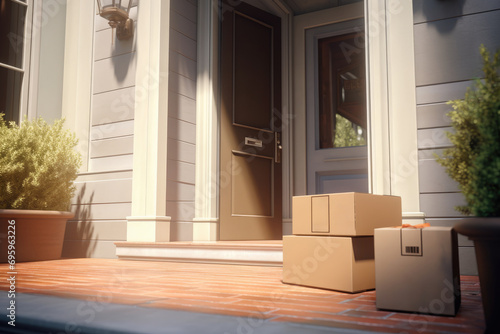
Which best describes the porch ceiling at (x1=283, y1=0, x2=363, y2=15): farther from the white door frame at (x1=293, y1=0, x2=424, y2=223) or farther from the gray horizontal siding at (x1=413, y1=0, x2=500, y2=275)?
the gray horizontal siding at (x1=413, y1=0, x2=500, y2=275)

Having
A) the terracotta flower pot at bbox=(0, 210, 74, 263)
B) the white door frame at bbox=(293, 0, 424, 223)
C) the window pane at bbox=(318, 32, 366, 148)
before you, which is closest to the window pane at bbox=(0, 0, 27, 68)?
the terracotta flower pot at bbox=(0, 210, 74, 263)

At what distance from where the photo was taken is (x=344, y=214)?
2.06 m

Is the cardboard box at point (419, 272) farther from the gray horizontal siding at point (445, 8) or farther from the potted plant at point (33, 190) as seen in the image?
the potted plant at point (33, 190)

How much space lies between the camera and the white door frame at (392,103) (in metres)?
2.83

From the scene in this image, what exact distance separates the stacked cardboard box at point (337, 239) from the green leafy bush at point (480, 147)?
75 cm

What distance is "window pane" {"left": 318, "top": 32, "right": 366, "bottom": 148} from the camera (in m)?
5.10

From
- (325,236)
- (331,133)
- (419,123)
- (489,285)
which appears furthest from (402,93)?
(331,133)

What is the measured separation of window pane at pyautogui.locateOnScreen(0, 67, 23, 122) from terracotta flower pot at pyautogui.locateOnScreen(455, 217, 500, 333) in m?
4.08

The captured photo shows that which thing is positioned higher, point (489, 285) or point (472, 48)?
point (472, 48)

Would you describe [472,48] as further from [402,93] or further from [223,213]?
[223,213]

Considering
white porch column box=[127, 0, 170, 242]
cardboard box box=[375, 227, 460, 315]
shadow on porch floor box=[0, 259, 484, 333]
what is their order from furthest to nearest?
white porch column box=[127, 0, 170, 242], cardboard box box=[375, 227, 460, 315], shadow on porch floor box=[0, 259, 484, 333]

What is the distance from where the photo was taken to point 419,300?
1578mm

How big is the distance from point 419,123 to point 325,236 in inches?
44.5

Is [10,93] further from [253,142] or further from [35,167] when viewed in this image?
[253,142]
